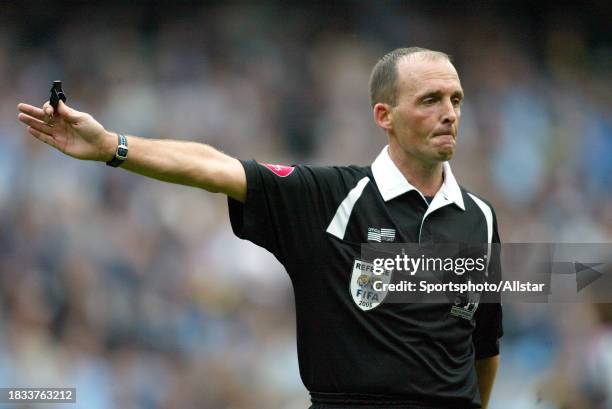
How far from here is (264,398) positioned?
7430 millimetres

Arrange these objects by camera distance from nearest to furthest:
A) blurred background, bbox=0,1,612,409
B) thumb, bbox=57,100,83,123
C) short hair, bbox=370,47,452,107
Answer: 1. thumb, bbox=57,100,83,123
2. short hair, bbox=370,47,452,107
3. blurred background, bbox=0,1,612,409

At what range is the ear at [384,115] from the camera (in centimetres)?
435

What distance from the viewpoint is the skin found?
416cm

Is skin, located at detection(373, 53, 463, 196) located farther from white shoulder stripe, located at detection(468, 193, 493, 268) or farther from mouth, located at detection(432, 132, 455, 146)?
white shoulder stripe, located at detection(468, 193, 493, 268)

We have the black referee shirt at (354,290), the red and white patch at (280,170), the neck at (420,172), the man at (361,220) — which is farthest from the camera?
the neck at (420,172)

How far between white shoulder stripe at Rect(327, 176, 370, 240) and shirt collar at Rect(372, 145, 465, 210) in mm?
125

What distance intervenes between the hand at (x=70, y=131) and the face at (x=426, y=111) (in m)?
1.35

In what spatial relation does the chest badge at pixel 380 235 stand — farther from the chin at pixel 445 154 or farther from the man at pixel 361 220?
the chin at pixel 445 154

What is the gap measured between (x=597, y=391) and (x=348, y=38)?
371 cm

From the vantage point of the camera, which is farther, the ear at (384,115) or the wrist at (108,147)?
the ear at (384,115)

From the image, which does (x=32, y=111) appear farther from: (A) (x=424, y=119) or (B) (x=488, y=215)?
(B) (x=488, y=215)

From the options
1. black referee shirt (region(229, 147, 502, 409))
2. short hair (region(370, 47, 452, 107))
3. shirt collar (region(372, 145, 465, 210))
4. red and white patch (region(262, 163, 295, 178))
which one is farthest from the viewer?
short hair (region(370, 47, 452, 107))

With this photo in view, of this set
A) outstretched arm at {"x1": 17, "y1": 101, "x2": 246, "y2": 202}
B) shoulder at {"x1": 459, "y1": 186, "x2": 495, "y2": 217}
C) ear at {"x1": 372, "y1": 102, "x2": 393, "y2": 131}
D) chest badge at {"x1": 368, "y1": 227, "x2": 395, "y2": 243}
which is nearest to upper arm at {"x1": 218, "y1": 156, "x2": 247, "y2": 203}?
outstretched arm at {"x1": 17, "y1": 101, "x2": 246, "y2": 202}

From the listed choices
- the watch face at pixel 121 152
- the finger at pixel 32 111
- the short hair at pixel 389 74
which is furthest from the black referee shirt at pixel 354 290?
the finger at pixel 32 111
